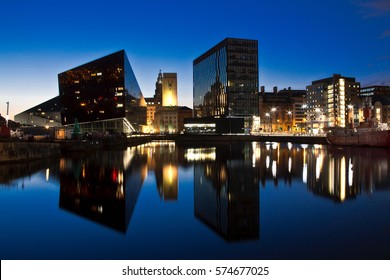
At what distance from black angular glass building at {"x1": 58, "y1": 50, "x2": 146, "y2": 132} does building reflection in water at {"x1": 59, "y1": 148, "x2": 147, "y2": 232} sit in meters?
89.4

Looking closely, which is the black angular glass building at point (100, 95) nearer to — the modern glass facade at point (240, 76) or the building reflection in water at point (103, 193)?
the modern glass facade at point (240, 76)

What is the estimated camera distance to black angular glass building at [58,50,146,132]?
127 m

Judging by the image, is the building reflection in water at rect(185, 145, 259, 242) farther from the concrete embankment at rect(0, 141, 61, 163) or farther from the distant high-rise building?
the distant high-rise building

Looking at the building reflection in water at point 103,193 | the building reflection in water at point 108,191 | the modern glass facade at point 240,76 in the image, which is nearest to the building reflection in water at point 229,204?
the building reflection in water at point 108,191

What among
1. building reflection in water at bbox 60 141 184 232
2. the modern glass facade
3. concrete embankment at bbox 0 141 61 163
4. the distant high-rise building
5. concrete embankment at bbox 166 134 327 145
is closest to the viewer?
building reflection in water at bbox 60 141 184 232

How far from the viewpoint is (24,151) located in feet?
163

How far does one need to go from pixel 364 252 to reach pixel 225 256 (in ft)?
14.8

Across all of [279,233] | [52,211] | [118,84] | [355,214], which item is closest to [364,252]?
[279,233]

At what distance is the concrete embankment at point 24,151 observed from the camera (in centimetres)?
4581

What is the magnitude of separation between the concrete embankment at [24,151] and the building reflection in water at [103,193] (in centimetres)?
1028

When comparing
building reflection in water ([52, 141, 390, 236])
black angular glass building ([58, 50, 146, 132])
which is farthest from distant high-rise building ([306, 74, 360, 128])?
building reflection in water ([52, 141, 390, 236])

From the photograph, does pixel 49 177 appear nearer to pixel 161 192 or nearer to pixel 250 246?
pixel 161 192

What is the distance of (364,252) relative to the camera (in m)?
12.5

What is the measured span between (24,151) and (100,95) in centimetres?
8623
